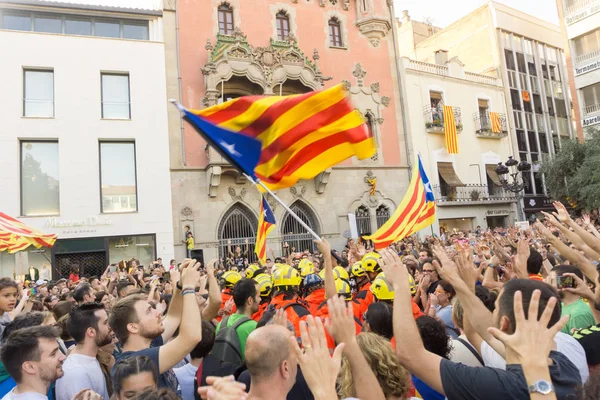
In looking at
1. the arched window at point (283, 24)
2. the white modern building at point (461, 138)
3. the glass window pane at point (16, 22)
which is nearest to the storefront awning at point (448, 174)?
the white modern building at point (461, 138)

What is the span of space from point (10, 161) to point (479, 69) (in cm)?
2818

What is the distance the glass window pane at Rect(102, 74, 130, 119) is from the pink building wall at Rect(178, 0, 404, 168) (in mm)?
2516

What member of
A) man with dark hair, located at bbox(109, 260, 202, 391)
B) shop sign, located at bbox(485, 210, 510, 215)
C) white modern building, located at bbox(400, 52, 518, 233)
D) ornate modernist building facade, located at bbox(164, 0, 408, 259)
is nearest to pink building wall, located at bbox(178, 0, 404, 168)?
ornate modernist building facade, located at bbox(164, 0, 408, 259)

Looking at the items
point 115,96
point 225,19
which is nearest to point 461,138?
point 225,19

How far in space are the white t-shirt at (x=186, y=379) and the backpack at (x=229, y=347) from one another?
0.23 meters

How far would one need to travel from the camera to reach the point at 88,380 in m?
3.56

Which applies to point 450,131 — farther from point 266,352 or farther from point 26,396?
point 26,396

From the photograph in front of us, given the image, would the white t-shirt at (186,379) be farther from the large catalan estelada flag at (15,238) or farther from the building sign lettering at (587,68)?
the building sign lettering at (587,68)

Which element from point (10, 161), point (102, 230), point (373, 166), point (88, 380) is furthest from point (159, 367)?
point (373, 166)

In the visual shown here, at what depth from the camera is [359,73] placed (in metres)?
25.0

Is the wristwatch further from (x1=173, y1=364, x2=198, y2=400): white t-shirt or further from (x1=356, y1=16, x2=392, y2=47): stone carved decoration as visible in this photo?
(x1=356, y1=16, x2=392, y2=47): stone carved decoration

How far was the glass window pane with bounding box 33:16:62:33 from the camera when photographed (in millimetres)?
19500

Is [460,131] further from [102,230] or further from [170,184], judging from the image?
[102,230]

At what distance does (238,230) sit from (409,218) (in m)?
13.5
